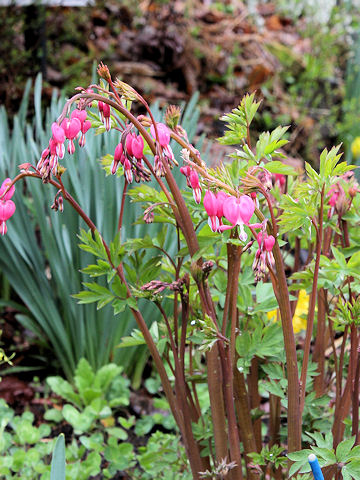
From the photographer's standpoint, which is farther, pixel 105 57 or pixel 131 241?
pixel 105 57

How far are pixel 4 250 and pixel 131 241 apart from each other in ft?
3.30

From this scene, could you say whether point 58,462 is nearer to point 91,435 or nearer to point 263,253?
point 263,253

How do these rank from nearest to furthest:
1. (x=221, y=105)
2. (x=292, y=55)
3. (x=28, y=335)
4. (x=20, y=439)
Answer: (x=20, y=439)
(x=28, y=335)
(x=221, y=105)
(x=292, y=55)

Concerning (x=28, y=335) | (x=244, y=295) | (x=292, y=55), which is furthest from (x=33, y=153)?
(x=292, y=55)

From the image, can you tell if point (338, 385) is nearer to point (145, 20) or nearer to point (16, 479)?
point (16, 479)

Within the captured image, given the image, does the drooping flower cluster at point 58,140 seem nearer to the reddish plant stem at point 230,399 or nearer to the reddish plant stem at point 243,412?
the reddish plant stem at point 230,399

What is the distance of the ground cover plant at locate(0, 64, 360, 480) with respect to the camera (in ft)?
2.67

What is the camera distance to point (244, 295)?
3.61ft

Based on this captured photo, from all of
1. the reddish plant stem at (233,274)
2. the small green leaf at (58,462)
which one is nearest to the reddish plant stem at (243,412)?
the reddish plant stem at (233,274)

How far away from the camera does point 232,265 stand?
0.94 meters

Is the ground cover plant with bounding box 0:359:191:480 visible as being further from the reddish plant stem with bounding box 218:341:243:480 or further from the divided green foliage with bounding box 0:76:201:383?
the reddish plant stem with bounding box 218:341:243:480

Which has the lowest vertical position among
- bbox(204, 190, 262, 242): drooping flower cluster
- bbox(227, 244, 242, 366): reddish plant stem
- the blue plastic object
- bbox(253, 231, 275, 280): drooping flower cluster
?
the blue plastic object

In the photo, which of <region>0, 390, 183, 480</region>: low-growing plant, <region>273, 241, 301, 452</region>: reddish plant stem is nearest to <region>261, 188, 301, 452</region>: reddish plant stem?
<region>273, 241, 301, 452</region>: reddish plant stem

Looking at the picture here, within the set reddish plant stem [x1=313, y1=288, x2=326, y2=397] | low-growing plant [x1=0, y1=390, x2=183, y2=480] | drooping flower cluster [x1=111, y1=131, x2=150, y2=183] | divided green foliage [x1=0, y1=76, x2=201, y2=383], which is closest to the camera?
drooping flower cluster [x1=111, y1=131, x2=150, y2=183]
